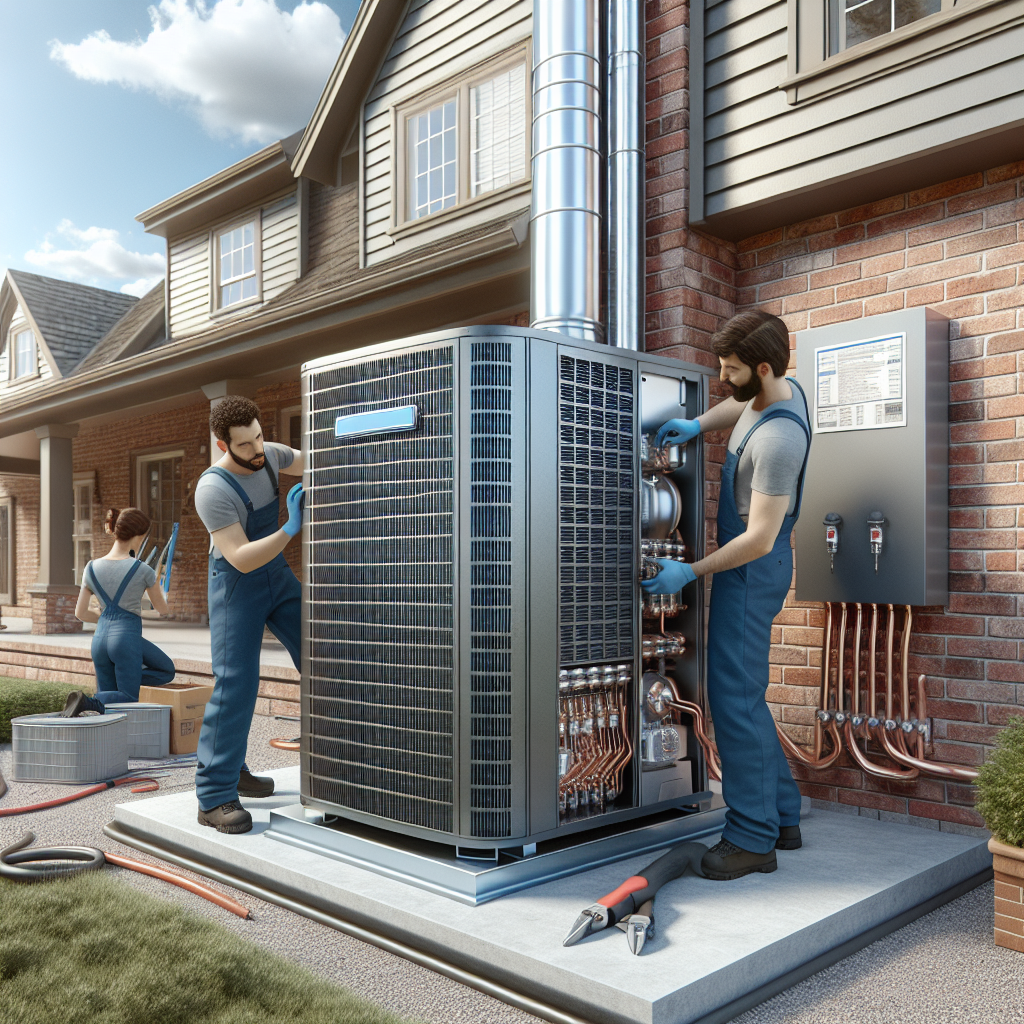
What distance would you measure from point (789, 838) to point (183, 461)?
406 inches

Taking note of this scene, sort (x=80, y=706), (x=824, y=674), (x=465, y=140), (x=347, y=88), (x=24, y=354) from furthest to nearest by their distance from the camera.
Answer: (x=24, y=354)
(x=347, y=88)
(x=465, y=140)
(x=80, y=706)
(x=824, y=674)

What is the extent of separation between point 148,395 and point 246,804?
7.49m

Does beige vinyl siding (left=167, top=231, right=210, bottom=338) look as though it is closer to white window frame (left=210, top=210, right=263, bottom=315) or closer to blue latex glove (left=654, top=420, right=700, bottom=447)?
white window frame (left=210, top=210, right=263, bottom=315)

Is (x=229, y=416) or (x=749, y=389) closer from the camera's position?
(x=749, y=389)

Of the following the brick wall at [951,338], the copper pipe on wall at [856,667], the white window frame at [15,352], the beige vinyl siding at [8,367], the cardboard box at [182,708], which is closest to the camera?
the brick wall at [951,338]

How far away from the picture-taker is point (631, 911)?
244 cm

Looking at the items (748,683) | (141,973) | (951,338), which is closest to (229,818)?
(141,973)

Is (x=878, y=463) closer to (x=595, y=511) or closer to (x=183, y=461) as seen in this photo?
(x=595, y=511)

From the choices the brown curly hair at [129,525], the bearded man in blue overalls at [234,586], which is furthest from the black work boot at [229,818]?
the brown curly hair at [129,525]

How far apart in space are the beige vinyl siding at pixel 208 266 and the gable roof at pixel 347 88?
1.13m

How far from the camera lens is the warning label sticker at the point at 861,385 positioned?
346cm

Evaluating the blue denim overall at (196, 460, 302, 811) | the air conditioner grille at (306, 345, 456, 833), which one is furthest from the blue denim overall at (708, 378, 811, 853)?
the blue denim overall at (196, 460, 302, 811)

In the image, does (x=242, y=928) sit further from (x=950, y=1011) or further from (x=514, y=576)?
(x=950, y=1011)

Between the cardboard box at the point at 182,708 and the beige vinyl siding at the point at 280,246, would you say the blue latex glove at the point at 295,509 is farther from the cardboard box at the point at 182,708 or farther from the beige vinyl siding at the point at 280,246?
the beige vinyl siding at the point at 280,246
